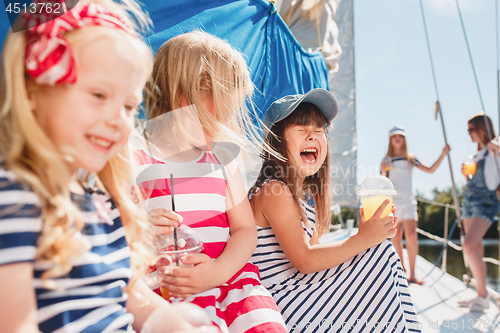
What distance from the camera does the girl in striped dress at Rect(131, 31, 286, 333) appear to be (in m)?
1.02

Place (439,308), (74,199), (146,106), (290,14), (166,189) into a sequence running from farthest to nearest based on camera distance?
1. (290,14)
2. (439,308)
3. (146,106)
4. (166,189)
5. (74,199)

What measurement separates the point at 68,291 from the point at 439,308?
2.94 meters

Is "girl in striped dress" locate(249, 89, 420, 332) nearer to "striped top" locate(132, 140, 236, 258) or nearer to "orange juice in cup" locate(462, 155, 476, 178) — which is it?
"striped top" locate(132, 140, 236, 258)

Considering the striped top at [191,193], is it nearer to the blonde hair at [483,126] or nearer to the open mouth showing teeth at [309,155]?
the open mouth showing teeth at [309,155]

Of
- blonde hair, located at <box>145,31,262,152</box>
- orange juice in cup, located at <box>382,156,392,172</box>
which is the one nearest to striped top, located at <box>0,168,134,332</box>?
blonde hair, located at <box>145,31,262,152</box>

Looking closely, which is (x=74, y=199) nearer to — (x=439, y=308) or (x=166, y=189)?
(x=166, y=189)

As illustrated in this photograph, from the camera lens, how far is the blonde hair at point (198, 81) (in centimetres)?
126

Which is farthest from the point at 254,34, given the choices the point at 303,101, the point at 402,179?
the point at 402,179

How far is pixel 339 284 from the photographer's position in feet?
4.50

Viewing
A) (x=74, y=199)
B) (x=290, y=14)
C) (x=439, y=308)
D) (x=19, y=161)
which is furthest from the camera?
(x=290, y=14)

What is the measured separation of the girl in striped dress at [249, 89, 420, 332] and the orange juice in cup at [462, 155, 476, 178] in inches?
83.4

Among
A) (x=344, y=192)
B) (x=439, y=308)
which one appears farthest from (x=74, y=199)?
(x=344, y=192)

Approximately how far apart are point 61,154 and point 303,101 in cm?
126

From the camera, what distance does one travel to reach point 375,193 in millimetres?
1437
